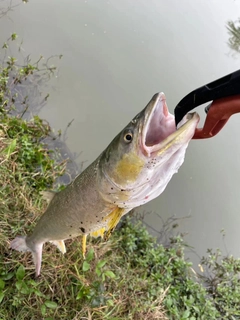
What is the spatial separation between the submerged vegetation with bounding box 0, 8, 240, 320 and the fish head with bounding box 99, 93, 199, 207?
4.04 feet

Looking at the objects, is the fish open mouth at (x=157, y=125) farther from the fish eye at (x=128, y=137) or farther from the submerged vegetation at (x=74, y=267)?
the submerged vegetation at (x=74, y=267)

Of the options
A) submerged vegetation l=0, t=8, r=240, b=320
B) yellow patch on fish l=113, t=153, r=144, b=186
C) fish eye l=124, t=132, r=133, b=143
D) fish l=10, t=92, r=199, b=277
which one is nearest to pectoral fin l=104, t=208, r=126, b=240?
fish l=10, t=92, r=199, b=277

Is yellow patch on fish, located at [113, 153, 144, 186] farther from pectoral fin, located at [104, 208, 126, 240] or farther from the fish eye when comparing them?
pectoral fin, located at [104, 208, 126, 240]

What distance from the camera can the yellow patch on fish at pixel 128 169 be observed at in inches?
59.5

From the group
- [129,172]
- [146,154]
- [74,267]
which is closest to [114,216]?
[129,172]

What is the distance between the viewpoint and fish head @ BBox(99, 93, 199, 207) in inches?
53.8

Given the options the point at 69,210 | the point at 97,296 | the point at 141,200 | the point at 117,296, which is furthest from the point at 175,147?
the point at 117,296

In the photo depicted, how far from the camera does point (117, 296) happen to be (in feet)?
9.69

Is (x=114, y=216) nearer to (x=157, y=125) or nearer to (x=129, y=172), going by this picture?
(x=129, y=172)

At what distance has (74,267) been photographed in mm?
2828

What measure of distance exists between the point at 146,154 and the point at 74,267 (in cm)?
171

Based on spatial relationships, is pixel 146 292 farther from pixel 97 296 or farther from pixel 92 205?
pixel 92 205

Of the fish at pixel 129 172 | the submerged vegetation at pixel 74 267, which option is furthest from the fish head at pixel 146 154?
the submerged vegetation at pixel 74 267

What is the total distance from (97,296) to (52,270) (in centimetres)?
41
